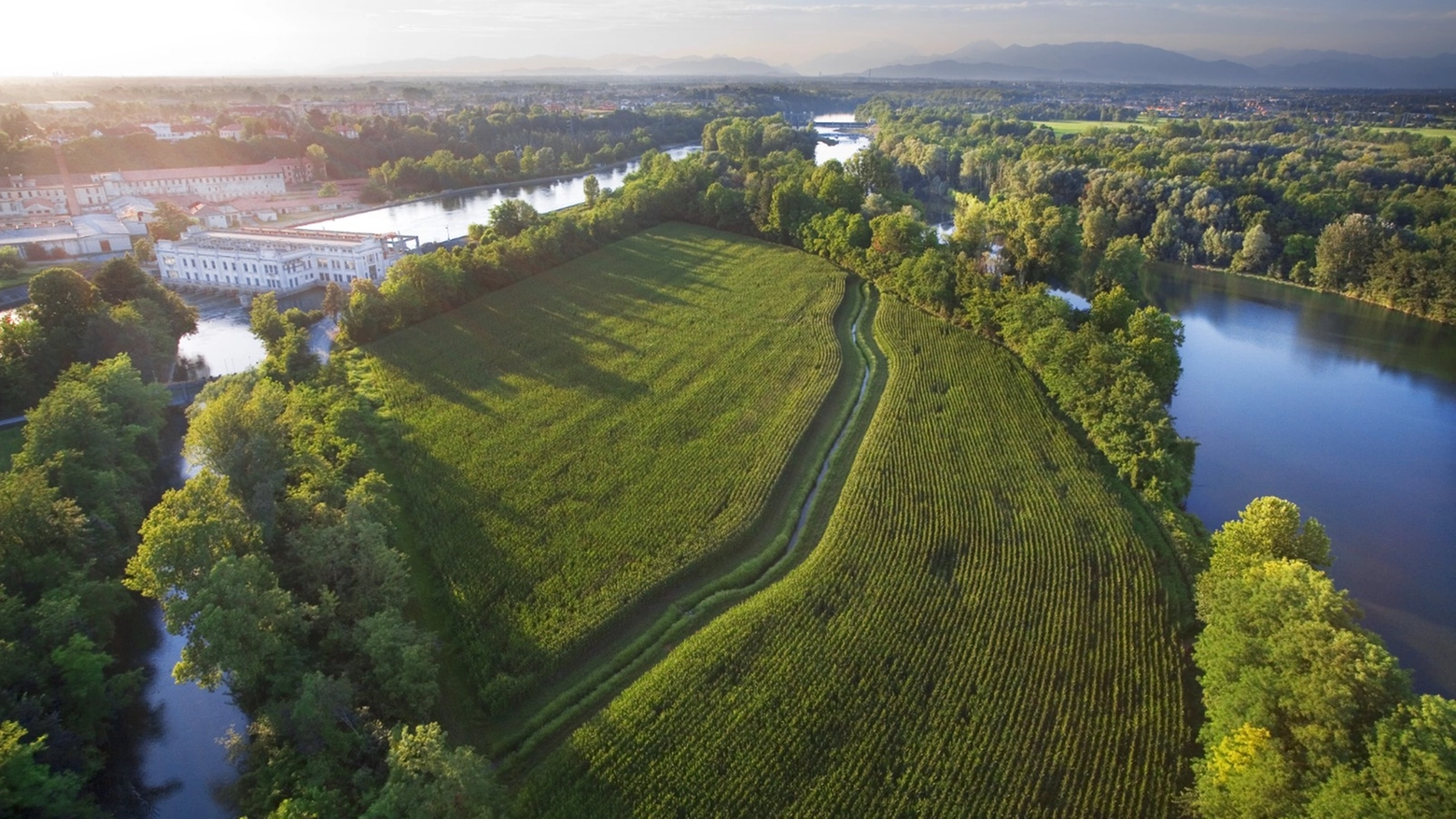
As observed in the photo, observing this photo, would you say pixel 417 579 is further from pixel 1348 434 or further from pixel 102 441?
pixel 1348 434

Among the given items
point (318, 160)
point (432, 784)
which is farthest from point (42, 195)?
point (432, 784)

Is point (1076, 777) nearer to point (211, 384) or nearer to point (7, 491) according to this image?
point (7, 491)

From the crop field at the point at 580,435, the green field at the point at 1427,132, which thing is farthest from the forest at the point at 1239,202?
the crop field at the point at 580,435

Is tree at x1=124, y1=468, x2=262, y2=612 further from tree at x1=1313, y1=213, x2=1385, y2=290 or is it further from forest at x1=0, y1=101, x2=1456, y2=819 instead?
tree at x1=1313, y1=213, x2=1385, y2=290

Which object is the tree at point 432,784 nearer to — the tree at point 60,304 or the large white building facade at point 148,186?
the tree at point 60,304

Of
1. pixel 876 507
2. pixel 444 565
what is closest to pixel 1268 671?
pixel 876 507
